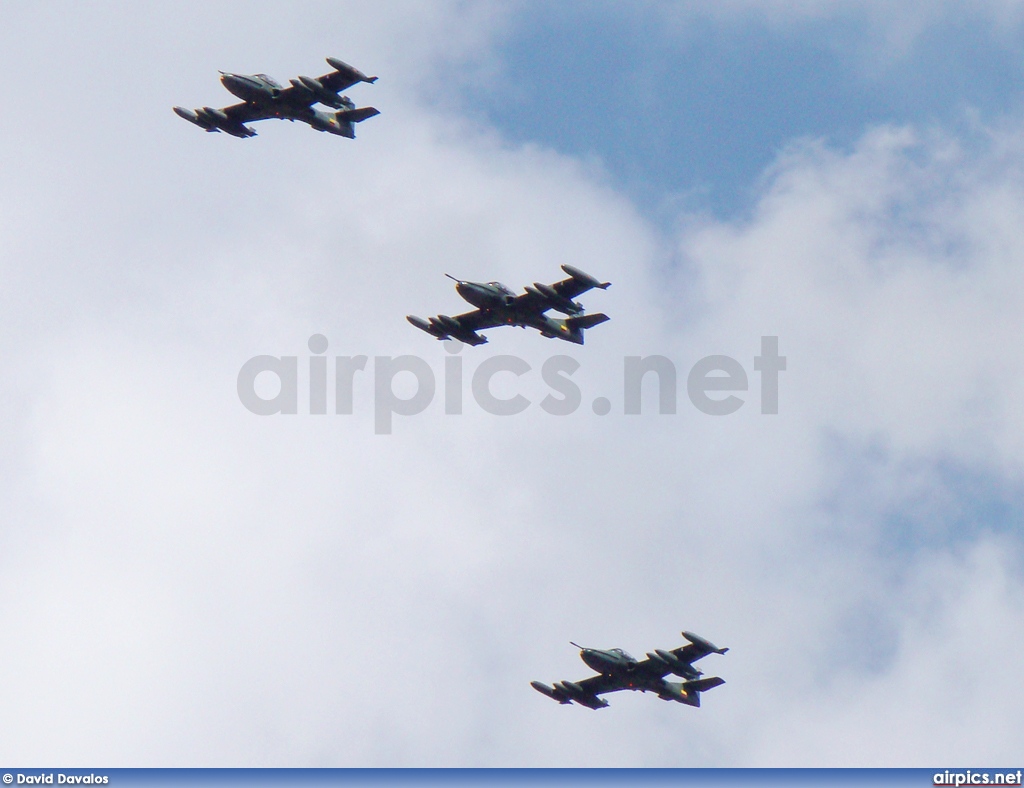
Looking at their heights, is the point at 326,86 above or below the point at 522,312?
above

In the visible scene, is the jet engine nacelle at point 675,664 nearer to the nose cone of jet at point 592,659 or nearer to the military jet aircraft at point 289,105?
the nose cone of jet at point 592,659

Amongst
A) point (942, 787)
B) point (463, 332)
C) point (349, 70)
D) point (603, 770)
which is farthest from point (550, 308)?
point (942, 787)

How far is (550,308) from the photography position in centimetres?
9069

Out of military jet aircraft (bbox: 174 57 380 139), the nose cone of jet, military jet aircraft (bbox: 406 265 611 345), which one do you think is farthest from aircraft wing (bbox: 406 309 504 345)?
the nose cone of jet

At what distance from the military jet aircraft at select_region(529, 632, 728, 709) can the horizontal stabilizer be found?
30855 mm

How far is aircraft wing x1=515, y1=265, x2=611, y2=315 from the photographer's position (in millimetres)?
87500

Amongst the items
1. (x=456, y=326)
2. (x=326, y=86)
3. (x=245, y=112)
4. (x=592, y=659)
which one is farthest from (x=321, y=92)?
(x=592, y=659)

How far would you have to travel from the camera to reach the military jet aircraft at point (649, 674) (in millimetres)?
89500

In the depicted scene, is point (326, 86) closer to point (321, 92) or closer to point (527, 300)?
point (321, 92)

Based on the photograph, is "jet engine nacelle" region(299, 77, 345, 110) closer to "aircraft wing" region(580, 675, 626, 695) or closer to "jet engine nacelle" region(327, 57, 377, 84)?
"jet engine nacelle" region(327, 57, 377, 84)

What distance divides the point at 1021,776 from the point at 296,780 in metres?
34.8

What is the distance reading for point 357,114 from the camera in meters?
89.6

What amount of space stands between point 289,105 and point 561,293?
17.8 meters

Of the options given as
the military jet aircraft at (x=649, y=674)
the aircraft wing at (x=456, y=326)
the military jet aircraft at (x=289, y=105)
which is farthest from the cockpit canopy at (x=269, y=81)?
the military jet aircraft at (x=649, y=674)
